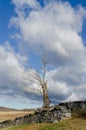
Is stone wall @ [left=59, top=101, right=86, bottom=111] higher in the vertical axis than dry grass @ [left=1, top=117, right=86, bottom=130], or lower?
higher

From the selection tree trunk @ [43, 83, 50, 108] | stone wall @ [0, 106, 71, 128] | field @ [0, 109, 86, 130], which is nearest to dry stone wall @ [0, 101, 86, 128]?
stone wall @ [0, 106, 71, 128]

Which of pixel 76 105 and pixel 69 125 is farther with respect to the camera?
pixel 76 105

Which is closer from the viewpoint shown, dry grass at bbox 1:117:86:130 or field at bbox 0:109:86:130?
dry grass at bbox 1:117:86:130

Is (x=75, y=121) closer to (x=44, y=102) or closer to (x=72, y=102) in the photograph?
(x=72, y=102)

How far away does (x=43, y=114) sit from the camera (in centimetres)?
4028

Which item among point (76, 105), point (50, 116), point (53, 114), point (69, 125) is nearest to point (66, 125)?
point (69, 125)

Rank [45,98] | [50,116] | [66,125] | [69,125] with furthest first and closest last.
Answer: [45,98] < [50,116] < [66,125] < [69,125]

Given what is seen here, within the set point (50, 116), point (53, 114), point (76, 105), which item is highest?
point (76, 105)

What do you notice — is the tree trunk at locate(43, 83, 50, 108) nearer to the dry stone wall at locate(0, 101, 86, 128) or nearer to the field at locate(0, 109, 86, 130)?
the dry stone wall at locate(0, 101, 86, 128)

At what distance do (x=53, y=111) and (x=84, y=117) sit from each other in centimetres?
371

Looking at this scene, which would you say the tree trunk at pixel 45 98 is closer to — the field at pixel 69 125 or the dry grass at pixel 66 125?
the field at pixel 69 125

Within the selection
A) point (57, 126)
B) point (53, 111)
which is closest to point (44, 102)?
point (53, 111)

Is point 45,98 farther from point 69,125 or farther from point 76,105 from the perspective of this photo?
point 69,125

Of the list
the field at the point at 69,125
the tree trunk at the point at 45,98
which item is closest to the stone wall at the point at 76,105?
the field at the point at 69,125
